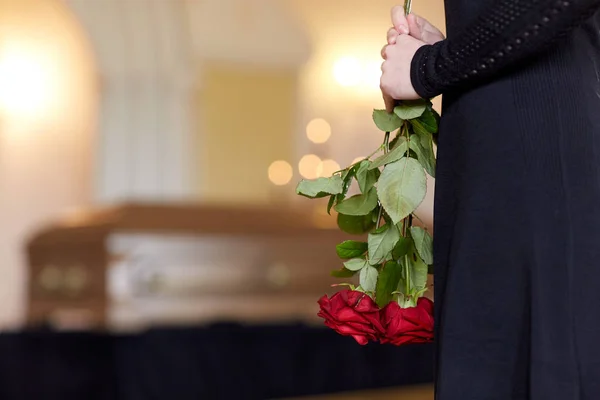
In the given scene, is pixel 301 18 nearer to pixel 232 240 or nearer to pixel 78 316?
pixel 232 240

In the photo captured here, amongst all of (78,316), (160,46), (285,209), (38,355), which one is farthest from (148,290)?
(38,355)

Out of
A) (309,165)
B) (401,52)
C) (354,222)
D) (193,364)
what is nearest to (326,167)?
(309,165)

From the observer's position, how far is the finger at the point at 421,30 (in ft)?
3.26

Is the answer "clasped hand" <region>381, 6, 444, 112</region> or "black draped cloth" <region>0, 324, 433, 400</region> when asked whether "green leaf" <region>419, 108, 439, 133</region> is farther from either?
"black draped cloth" <region>0, 324, 433, 400</region>

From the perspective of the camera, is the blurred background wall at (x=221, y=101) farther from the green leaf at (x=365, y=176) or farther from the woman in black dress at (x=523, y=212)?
the woman in black dress at (x=523, y=212)

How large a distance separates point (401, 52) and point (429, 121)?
0.09 m

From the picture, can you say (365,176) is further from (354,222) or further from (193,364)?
(193,364)

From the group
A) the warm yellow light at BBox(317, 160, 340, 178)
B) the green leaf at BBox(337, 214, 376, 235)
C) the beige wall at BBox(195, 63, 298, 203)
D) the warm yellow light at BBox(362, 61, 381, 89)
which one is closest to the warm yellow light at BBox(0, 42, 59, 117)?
the beige wall at BBox(195, 63, 298, 203)

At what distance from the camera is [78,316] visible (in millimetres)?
4277

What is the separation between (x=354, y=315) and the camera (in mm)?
964

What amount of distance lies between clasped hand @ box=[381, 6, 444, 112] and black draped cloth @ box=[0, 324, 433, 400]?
60.2 inches

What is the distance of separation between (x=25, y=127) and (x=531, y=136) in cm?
505

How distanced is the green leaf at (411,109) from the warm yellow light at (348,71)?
4762 mm

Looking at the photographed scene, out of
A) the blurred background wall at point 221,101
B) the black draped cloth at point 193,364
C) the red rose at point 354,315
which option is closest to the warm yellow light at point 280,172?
the blurred background wall at point 221,101
